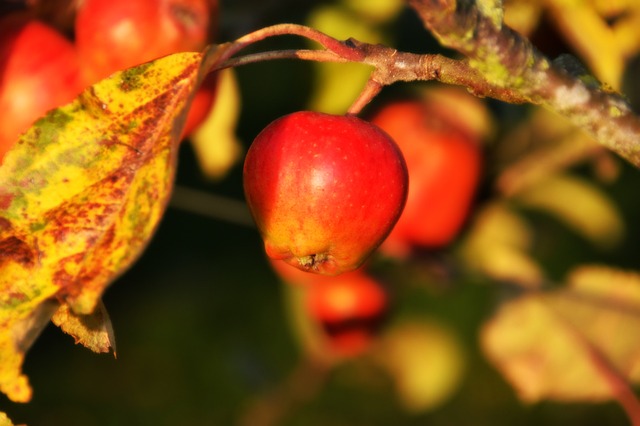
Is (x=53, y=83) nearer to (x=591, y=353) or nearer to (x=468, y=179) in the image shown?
(x=468, y=179)

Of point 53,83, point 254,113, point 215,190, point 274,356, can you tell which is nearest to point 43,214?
point 53,83

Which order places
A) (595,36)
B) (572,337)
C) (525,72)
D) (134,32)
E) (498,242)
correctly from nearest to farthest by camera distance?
(525,72) < (134,32) < (595,36) < (572,337) < (498,242)

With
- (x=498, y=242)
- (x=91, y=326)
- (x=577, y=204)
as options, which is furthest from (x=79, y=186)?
(x=577, y=204)

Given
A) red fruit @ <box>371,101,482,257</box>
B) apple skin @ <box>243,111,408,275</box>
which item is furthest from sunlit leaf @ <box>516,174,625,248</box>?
apple skin @ <box>243,111,408,275</box>

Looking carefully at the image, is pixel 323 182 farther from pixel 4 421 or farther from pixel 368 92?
pixel 4 421

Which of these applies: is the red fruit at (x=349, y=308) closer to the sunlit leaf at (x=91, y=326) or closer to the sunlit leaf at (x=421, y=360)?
the sunlit leaf at (x=421, y=360)

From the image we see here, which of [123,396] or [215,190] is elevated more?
[215,190]
